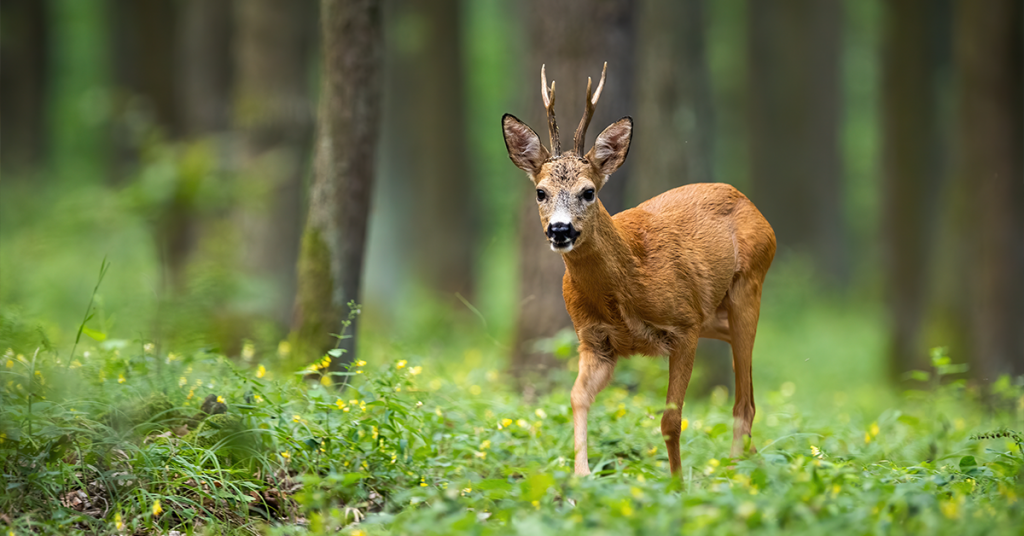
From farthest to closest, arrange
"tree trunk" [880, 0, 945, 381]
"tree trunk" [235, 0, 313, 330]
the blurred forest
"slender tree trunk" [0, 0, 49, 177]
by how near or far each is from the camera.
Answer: "slender tree trunk" [0, 0, 49, 177] → "tree trunk" [880, 0, 945, 381] → "tree trunk" [235, 0, 313, 330] → the blurred forest

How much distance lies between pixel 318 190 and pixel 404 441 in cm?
237

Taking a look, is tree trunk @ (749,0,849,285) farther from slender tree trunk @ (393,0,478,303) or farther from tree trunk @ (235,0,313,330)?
tree trunk @ (235,0,313,330)

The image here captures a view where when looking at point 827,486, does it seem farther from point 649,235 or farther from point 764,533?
point 649,235

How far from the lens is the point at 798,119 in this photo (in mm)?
17203

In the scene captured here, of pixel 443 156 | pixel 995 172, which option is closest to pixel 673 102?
pixel 995 172

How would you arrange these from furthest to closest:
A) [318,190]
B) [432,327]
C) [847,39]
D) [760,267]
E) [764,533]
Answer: [847,39]
[432,327]
[318,190]
[760,267]
[764,533]

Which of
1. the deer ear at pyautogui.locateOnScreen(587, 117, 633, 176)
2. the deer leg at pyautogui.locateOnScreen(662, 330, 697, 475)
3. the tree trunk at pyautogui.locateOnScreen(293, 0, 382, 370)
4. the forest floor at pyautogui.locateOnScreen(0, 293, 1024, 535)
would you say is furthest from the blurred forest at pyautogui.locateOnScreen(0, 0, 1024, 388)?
the deer ear at pyautogui.locateOnScreen(587, 117, 633, 176)

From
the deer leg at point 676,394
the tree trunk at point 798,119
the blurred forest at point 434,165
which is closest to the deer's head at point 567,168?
the deer leg at point 676,394

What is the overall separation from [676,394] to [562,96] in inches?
149

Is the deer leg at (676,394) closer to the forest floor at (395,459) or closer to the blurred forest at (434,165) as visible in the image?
the forest floor at (395,459)

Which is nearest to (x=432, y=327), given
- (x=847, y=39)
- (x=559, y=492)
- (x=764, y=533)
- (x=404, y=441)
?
(x=404, y=441)

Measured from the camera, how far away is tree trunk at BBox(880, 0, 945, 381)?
1255cm

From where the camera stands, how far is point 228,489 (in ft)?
13.9

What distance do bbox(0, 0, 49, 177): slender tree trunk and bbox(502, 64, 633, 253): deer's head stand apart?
17739 mm
